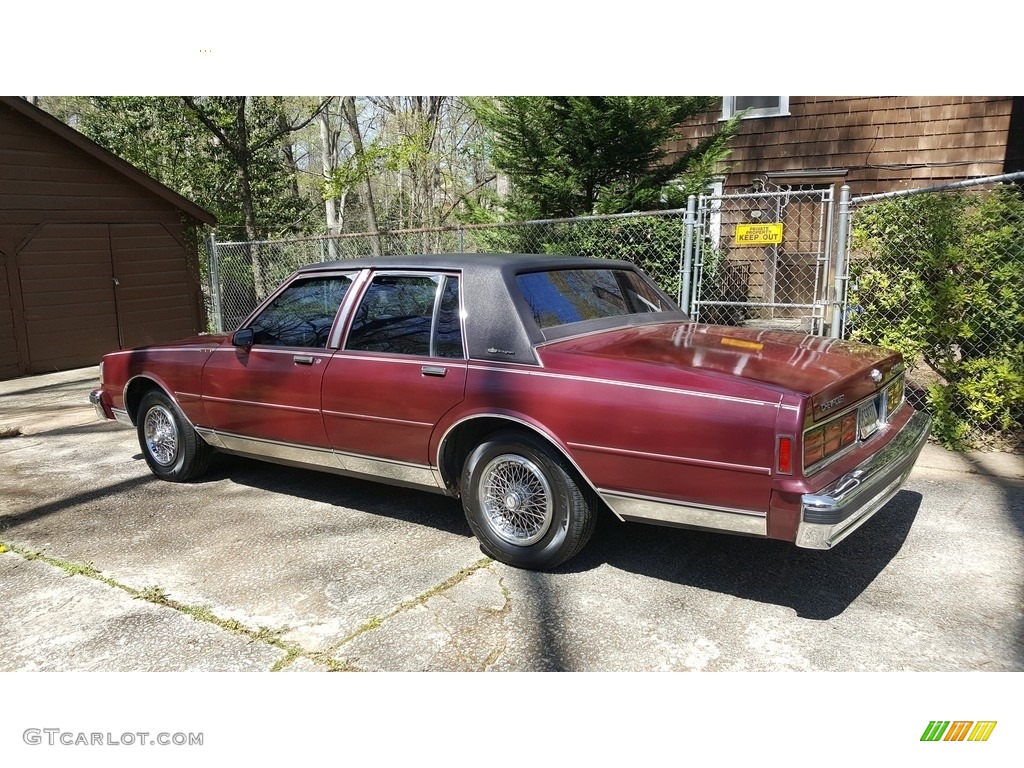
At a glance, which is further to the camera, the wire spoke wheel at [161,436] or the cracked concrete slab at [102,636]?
the wire spoke wheel at [161,436]

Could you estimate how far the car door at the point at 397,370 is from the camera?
3.93 meters

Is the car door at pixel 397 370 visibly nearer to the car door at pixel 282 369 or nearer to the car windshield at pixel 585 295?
the car door at pixel 282 369

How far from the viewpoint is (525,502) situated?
371cm

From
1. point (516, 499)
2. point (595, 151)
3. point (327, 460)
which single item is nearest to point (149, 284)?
point (595, 151)

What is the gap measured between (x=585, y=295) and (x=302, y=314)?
5.87 ft

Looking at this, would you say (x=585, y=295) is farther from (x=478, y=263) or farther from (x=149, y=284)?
(x=149, y=284)

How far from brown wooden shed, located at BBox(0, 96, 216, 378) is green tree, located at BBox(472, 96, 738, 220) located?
266 inches

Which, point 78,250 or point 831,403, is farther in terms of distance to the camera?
point 78,250

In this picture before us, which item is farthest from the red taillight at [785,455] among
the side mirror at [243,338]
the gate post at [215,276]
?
the gate post at [215,276]

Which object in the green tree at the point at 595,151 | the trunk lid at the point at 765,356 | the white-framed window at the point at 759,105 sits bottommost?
the trunk lid at the point at 765,356

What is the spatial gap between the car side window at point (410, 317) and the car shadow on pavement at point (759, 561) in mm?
1379

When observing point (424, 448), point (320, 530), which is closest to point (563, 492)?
point (424, 448)
